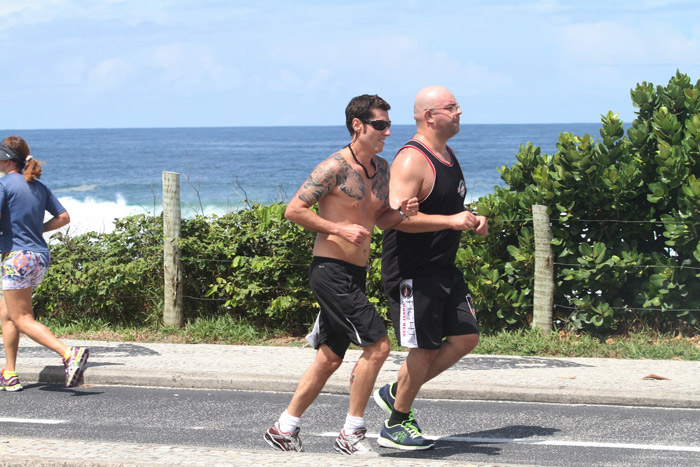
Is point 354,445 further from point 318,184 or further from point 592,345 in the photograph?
point 592,345

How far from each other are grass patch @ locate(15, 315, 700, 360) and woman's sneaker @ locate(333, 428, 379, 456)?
Result: 3.34 metres

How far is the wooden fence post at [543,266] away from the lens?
27.1ft

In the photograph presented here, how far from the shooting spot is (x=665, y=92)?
27.9 feet

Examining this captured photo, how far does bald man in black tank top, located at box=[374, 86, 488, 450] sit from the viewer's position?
494 centimetres

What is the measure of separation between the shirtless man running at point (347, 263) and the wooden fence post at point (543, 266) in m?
3.64

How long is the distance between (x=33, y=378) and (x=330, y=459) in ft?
13.4

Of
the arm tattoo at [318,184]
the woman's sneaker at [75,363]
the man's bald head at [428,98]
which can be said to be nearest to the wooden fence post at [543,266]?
the man's bald head at [428,98]

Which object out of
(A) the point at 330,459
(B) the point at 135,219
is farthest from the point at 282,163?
(A) the point at 330,459

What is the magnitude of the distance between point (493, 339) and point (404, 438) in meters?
3.38

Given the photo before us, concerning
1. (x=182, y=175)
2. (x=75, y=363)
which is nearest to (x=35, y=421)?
(x=75, y=363)

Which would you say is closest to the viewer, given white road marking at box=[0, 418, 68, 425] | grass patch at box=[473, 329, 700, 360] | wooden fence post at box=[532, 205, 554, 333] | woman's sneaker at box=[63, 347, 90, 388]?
white road marking at box=[0, 418, 68, 425]

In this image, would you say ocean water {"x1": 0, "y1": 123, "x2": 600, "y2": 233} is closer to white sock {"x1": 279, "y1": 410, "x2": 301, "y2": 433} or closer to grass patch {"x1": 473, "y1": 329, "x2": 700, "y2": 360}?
grass patch {"x1": 473, "y1": 329, "x2": 700, "y2": 360}

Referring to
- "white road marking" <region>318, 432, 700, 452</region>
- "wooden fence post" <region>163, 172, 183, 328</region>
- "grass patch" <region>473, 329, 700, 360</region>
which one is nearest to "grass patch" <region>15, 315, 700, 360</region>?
"grass patch" <region>473, 329, 700, 360</region>

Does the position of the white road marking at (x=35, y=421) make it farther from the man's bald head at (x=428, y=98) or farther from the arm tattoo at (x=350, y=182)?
the man's bald head at (x=428, y=98)
